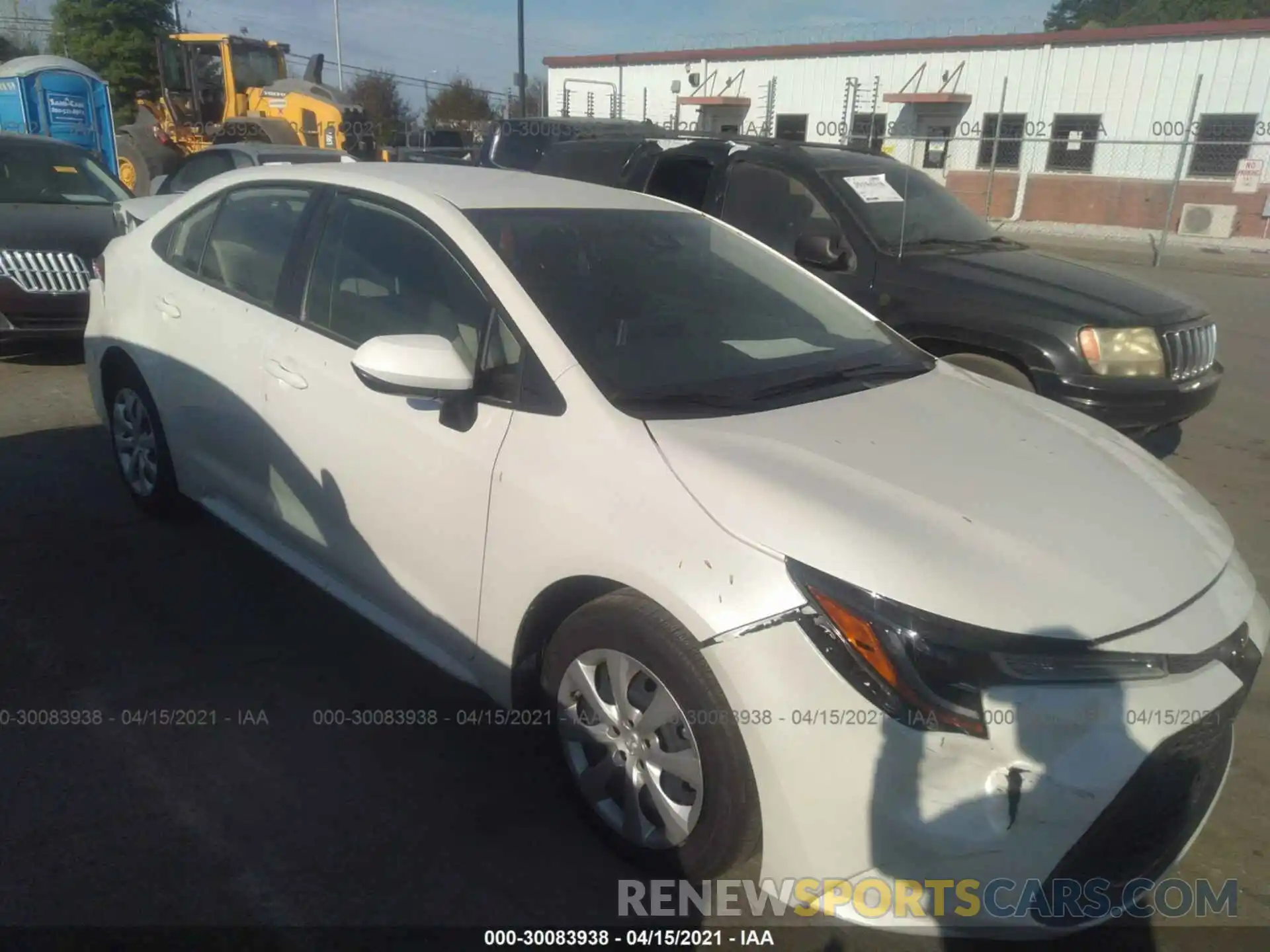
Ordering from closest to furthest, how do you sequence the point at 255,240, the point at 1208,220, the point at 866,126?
the point at 255,240 → the point at 1208,220 → the point at 866,126

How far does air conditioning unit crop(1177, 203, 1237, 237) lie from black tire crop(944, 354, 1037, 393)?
1972cm

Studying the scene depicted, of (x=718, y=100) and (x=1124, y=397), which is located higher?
(x=718, y=100)

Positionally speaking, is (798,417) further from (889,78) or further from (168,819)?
(889,78)

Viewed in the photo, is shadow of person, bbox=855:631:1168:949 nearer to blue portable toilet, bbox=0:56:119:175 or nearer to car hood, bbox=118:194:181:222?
car hood, bbox=118:194:181:222

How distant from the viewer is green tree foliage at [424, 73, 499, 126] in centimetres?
3881

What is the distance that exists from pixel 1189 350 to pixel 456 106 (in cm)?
3816

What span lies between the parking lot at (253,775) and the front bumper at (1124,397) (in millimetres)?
1755

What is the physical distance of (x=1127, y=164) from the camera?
74.9ft

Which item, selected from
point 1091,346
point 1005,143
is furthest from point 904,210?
point 1005,143

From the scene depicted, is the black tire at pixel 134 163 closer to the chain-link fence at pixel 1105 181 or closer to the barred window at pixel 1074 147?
the chain-link fence at pixel 1105 181

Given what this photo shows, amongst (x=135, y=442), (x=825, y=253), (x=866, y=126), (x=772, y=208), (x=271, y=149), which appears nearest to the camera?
(x=135, y=442)

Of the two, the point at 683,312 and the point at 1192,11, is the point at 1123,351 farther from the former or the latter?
the point at 1192,11

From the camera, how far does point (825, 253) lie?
5395 millimetres

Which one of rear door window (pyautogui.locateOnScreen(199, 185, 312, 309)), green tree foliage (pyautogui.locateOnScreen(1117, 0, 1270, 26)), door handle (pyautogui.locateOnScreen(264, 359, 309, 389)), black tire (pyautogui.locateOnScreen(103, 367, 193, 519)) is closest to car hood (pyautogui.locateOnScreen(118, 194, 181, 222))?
black tire (pyautogui.locateOnScreen(103, 367, 193, 519))
